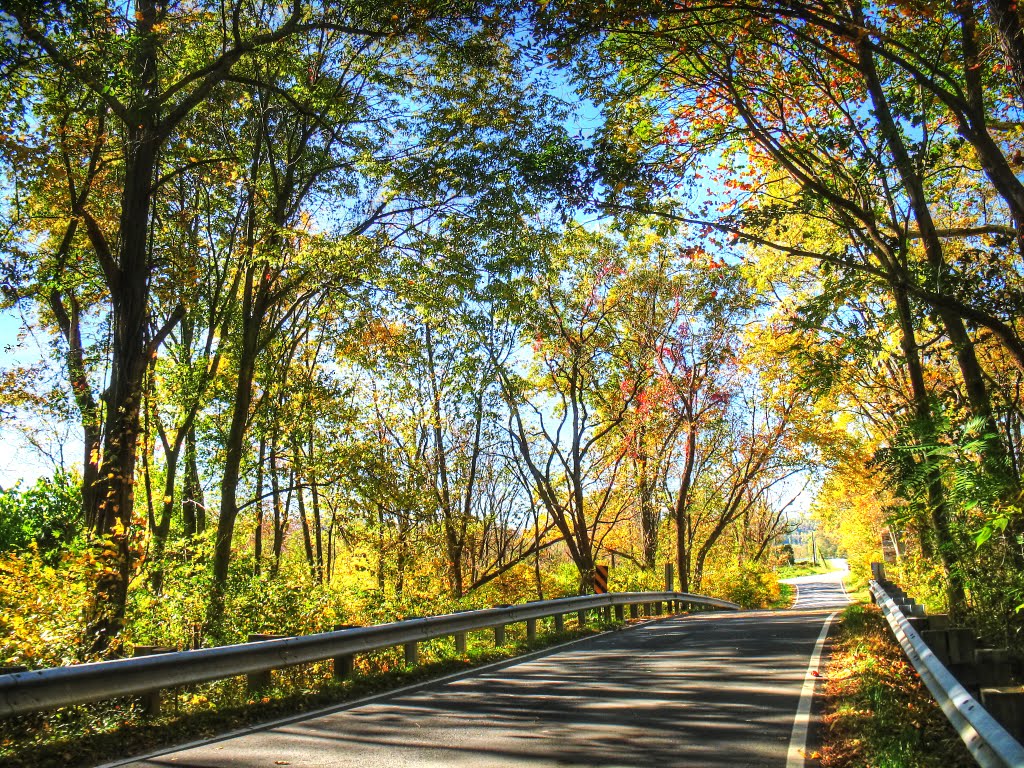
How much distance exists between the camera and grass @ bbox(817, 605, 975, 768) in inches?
200

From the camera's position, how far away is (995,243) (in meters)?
8.20

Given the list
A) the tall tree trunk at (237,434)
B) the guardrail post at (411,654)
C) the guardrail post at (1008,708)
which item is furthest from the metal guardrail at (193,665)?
the guardrail post at (1008,708)

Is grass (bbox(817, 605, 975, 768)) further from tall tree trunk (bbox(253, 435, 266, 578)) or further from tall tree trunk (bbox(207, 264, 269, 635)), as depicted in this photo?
tall tree trunk (bbox(253, 435, 266, 578))

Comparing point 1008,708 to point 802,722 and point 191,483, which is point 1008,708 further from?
point 191,483

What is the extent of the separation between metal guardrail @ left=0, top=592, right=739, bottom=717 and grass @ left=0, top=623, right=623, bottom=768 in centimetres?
34

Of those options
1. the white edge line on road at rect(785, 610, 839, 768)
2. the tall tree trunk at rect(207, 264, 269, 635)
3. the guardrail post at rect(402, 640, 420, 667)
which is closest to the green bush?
the tall tree trunk at rect(207, 264, 269, 635)

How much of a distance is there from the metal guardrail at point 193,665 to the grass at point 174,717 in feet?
1.11

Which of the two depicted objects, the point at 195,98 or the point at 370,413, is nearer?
A: the point at 195,98

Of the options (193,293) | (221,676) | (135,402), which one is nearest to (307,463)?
(193,293)

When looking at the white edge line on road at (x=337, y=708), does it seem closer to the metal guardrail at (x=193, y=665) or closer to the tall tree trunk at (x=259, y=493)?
the metal guardrail at (x=193, y=665)

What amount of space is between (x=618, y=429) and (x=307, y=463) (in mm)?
13488

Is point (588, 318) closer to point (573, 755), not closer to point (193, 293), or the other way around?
point (193, 293)

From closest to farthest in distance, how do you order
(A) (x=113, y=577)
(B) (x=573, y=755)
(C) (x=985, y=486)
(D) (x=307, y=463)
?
(B) (x=573, y=755) → (C) (x=985, y=486) → (A) (x=113, y=577) → (D) (x=307, y=463)

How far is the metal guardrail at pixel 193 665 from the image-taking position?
514 centimetres
